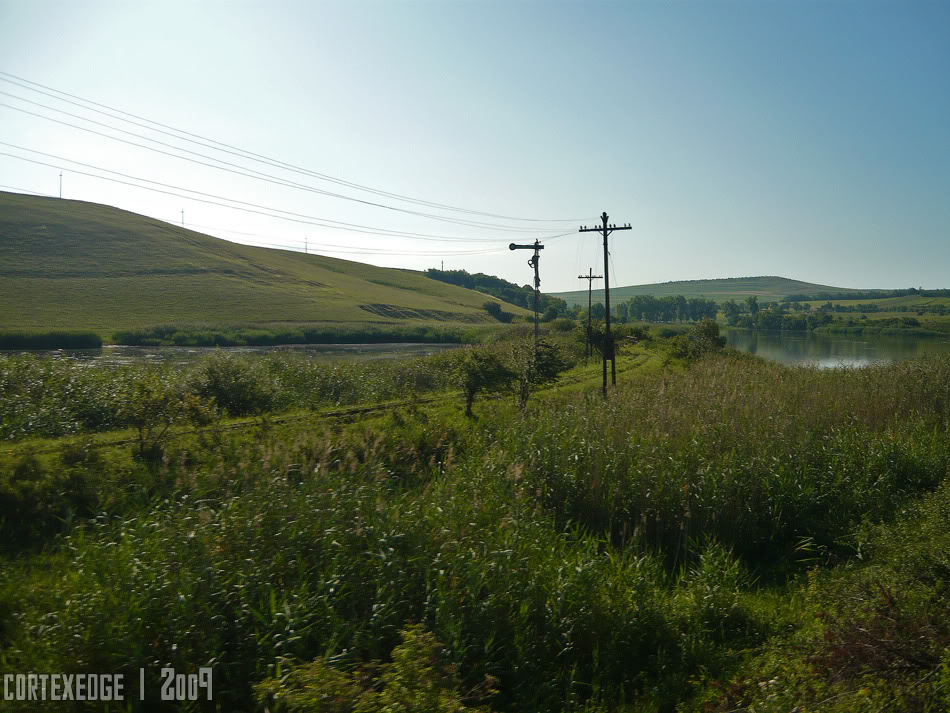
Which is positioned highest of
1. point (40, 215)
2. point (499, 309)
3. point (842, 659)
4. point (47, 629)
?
point (40, 215)

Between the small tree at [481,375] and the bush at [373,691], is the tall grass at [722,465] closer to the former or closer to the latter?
the bush at [373,691]

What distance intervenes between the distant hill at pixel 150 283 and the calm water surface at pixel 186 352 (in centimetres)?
573

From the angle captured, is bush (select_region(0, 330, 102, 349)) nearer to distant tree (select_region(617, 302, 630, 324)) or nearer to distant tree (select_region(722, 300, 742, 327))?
distant tree (select_region(722, 300, 742, 327))

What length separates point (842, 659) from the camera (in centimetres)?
475

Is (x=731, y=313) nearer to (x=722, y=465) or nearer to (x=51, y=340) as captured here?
(x=51, y=340)

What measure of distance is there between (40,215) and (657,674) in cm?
8057

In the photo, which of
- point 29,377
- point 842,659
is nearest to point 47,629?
point 842,659

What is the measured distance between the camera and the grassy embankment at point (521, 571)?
4691 millimetres

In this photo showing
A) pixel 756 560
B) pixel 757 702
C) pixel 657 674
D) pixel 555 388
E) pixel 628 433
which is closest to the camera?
pixel 757 702

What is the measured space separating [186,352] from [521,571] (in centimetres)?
3854

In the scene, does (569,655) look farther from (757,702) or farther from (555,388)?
(555,388)

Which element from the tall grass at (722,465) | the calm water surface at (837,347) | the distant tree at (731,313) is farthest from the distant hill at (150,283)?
the tall grass at (722,465)

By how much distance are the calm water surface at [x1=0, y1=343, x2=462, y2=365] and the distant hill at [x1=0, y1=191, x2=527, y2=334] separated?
5.73 m

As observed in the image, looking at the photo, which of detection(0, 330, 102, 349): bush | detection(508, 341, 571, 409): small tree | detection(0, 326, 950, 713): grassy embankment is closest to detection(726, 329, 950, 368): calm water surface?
detection(508, 341, 571, 409): small tree
